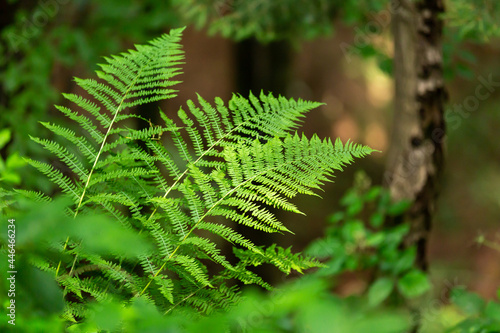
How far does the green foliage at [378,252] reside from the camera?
182 centimetres

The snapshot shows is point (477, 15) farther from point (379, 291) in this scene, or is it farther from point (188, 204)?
point (188, 204)

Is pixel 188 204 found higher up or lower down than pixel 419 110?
lower down

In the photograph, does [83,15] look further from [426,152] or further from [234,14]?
[426,152]

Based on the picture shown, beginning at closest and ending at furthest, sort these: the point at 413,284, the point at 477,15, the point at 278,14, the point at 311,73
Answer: the point at 413,284 → the point at 477,15 → the point at 278,14 → the point at 311,73

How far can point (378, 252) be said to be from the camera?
6.53 ft

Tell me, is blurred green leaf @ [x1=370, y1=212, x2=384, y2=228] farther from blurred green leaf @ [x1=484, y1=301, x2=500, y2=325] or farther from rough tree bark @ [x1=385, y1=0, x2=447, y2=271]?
blurred green leaf @ [x1=484, y1=301, x2=500, y2=325]

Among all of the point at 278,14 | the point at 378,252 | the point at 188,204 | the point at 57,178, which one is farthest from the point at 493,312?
the point at 278,14

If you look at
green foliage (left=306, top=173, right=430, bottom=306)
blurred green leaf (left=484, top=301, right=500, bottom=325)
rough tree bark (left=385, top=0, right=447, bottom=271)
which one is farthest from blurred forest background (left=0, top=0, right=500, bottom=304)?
blurred green leaf (left=484, top=301, right=500, bottom=325)

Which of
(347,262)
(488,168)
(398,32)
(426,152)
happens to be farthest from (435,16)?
(488,168)

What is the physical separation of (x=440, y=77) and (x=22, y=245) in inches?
74.3

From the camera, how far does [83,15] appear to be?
13.6 ft

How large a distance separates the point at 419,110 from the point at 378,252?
2.08ft

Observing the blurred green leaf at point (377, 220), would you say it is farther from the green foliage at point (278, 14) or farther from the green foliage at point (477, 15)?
the green foliage at point (278, 14)

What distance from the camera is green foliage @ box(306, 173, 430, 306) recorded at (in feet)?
5.98
